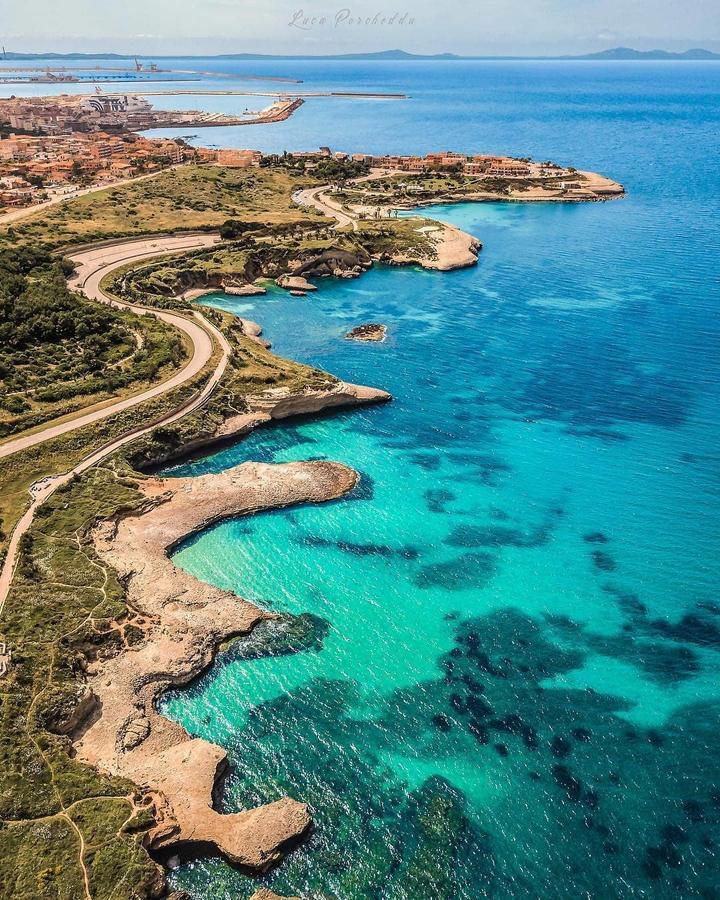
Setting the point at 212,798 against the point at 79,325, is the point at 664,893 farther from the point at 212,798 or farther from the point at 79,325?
the point at 79,325

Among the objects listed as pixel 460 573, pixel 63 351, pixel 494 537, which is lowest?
pixel 460 573

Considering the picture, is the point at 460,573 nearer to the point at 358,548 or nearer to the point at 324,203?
the point at 358,548

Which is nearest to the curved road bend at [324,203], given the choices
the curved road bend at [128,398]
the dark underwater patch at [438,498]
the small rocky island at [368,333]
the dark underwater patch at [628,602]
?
the curved road bend at [128,398]

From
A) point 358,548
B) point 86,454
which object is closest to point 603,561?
point 358,548

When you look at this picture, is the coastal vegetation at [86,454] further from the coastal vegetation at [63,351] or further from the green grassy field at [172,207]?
the green grassy field at [172,207]


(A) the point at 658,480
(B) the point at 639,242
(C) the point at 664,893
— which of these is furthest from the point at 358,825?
(B) the point at 639,242

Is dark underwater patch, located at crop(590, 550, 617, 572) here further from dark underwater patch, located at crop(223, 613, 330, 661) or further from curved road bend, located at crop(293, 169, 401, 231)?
curved road bend, located at crop(293, 169, 401, 231)

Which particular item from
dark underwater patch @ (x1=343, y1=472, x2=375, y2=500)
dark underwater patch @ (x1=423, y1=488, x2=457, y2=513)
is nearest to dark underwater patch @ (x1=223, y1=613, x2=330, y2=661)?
dark underwater patch @ (x1=343, y1=472, x2=375, y2=500)
